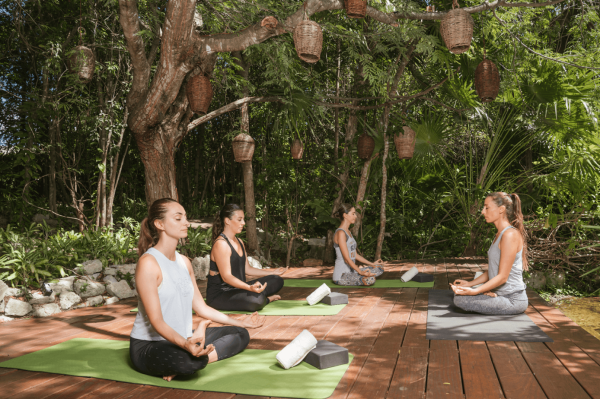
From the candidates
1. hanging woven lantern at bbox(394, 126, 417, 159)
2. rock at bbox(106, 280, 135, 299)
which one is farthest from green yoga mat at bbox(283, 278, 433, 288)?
hanging woven lantern at bbox(394, 126, 417, 159)

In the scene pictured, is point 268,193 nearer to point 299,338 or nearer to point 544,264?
point 544,264

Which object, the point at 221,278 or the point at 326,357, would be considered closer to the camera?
the point at 326,357

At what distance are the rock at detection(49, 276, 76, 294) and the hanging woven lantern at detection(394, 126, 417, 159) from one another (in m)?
4.40

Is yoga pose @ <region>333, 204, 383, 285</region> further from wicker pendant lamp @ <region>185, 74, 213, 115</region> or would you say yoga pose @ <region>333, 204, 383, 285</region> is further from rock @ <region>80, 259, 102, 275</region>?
rock @ <region>80, 259, 102, 275</region>

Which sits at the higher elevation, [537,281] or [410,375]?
[410,375]

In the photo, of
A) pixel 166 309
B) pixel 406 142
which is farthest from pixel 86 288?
pixel 406 142

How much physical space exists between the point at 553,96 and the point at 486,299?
3.93 metres

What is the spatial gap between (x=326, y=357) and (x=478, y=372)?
79cm

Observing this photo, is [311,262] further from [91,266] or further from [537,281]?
[91,266]

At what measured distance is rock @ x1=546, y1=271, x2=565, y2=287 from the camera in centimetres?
550

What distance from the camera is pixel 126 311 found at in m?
4.08

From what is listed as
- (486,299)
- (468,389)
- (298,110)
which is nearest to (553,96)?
(298,110)

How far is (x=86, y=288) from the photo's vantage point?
4488 millimetres

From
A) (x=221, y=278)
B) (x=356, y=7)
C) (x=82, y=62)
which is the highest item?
(x=356, y=7)
